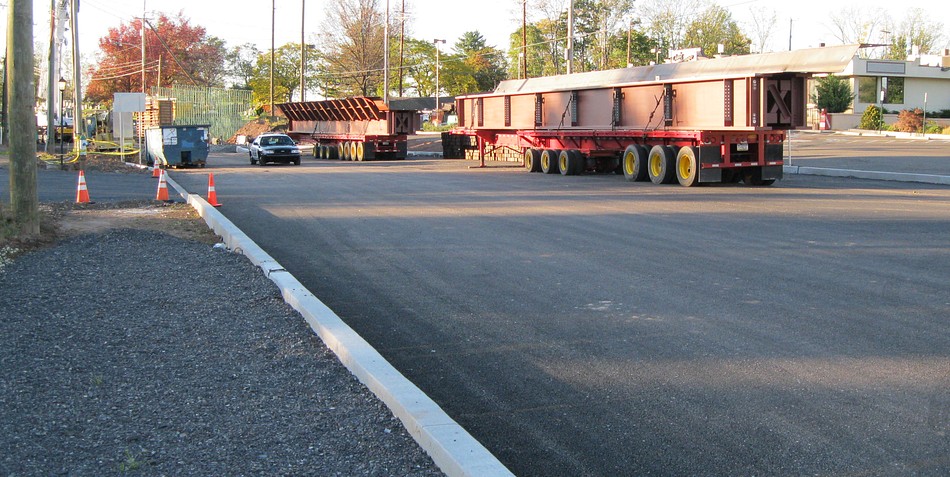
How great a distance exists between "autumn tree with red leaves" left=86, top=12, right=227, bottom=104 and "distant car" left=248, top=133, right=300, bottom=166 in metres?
54.0

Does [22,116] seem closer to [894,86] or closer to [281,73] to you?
[894,86]

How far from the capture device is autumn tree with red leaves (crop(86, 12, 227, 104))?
9125 centimetres

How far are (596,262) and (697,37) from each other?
9243 cm

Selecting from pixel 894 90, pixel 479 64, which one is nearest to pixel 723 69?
pixel 894 90

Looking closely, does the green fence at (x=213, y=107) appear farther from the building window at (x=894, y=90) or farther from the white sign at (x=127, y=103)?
the building window at (x=894, y=90)

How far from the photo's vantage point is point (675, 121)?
24234mm

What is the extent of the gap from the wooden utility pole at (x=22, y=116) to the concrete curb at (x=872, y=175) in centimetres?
2061

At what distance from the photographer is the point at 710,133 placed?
902 inches

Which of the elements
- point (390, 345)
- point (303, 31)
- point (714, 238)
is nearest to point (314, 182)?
point (714, 238)

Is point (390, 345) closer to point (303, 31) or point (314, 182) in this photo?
point (314, 182)

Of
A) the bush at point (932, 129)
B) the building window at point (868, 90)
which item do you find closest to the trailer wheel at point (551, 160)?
the bush at point (932, 129)

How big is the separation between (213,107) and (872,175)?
182ft

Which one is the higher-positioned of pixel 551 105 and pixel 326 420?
pixel 551 105

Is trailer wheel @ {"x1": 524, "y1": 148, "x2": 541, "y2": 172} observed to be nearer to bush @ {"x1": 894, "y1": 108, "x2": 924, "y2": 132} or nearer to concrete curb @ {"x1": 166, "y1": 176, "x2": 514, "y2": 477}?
concrete curb @ {"x1": 166, "y1": 176, "x2": 514, "y2": 477}
